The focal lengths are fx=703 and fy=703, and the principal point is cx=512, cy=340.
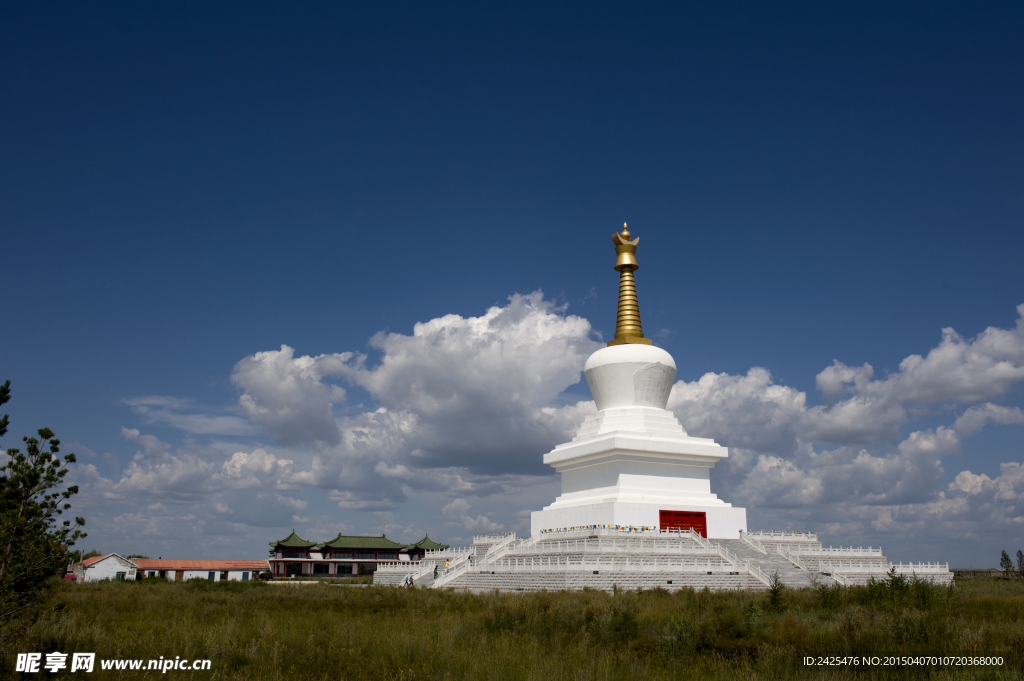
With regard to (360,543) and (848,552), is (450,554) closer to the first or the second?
(848,552)

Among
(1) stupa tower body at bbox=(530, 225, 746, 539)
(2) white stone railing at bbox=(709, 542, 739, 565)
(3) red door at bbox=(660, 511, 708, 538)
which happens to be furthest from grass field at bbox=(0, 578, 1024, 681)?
(1) stupa tower body at bbox=(530, 225, 746, 539)

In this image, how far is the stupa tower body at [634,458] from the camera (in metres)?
30.0

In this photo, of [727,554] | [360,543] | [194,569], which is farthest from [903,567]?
[194,569]

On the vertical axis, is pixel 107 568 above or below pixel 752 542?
below

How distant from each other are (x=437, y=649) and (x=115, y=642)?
14.5 feet

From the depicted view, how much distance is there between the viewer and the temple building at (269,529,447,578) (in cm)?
5009

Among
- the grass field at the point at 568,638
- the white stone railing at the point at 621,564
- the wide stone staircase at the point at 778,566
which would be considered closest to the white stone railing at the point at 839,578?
the wide stone staircase at the point at 778,566

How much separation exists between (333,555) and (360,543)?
205 centimetres

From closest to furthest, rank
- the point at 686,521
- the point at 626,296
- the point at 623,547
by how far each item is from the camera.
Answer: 1. the point at 623,547
2. the point at 686,521
3. the point at 626,296

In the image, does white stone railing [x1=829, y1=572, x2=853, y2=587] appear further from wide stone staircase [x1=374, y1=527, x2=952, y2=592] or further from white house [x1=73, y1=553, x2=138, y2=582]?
white house [x1=73, y1=553, x2=138, y2=582]

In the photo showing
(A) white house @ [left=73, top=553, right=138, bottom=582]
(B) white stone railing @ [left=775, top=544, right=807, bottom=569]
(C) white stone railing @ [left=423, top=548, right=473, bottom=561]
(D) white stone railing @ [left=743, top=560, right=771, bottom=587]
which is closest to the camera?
(D) white stone railing @ [left=743, top=560, right=771, bottom=587]

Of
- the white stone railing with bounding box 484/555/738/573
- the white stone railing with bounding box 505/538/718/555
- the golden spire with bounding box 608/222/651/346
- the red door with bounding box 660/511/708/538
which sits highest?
the golden spire with bounding box 608/222/651/346

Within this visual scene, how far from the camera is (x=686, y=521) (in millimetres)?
29844

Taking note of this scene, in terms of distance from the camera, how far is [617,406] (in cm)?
3450
